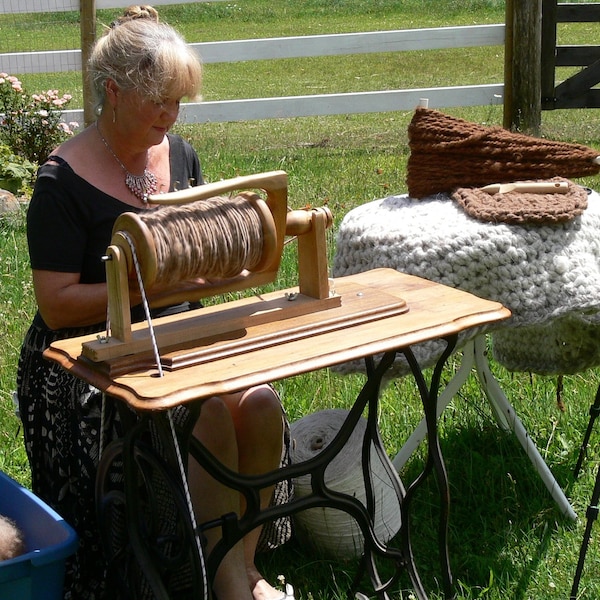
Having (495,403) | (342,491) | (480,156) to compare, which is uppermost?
(480,156)

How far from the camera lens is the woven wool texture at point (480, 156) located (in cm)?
246

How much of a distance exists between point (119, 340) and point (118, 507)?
1.93 feet

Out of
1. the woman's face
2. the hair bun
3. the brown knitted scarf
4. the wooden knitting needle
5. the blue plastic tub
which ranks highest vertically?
the hair bun

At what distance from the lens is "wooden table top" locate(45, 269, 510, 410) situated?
1.66 m

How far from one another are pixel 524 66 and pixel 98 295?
4751 mm

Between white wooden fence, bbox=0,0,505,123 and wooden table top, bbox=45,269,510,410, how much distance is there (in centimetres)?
472

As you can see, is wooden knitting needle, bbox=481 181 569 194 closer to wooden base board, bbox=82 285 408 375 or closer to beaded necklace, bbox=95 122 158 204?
wooden base board, bbox=82 285 408 375

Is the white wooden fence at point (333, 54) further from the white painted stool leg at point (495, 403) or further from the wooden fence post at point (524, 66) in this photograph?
the white painted stool leg at point (495, 403)

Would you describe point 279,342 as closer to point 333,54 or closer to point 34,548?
point 34,548

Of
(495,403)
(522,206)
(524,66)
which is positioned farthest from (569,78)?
(522,206)

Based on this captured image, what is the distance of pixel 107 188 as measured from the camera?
2.23 metres

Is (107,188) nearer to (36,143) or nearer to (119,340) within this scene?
(119,340)

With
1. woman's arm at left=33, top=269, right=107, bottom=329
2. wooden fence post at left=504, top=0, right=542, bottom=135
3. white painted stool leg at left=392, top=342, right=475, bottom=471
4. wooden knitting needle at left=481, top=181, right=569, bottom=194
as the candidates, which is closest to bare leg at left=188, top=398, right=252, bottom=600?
woman's arm at left=33, top=269, right=107, bottom=329

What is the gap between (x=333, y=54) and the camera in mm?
6672
